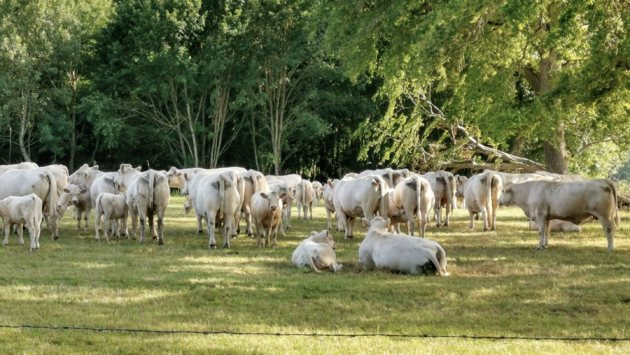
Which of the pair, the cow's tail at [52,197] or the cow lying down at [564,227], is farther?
the cow lying down at [564,227]

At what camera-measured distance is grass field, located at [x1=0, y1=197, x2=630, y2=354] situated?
6887mm

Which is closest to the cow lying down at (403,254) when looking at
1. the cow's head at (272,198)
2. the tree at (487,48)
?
the cow's head at (272,198)

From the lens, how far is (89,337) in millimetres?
7070

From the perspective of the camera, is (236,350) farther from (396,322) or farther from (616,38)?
(616,38)

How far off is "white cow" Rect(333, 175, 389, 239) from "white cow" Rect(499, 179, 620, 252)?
310 centimetres

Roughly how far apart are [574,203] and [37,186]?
1186 centimetres

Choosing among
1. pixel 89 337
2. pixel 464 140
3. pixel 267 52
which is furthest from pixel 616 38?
pixel 267 52

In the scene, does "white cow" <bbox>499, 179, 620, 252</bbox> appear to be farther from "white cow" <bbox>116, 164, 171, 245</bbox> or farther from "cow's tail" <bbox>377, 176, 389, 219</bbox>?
"white cow" <bbox>116, 164, 171, 245</bbox>

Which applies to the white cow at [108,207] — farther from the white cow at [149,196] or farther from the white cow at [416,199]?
the white cow at [416,199]

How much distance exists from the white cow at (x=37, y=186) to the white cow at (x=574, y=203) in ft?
34.5

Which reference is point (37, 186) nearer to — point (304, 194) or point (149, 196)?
point (149, 196)

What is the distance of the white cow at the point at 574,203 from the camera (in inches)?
548

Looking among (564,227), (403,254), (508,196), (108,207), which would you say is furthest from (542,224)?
(108,207)

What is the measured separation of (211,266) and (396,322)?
16.1 feet
